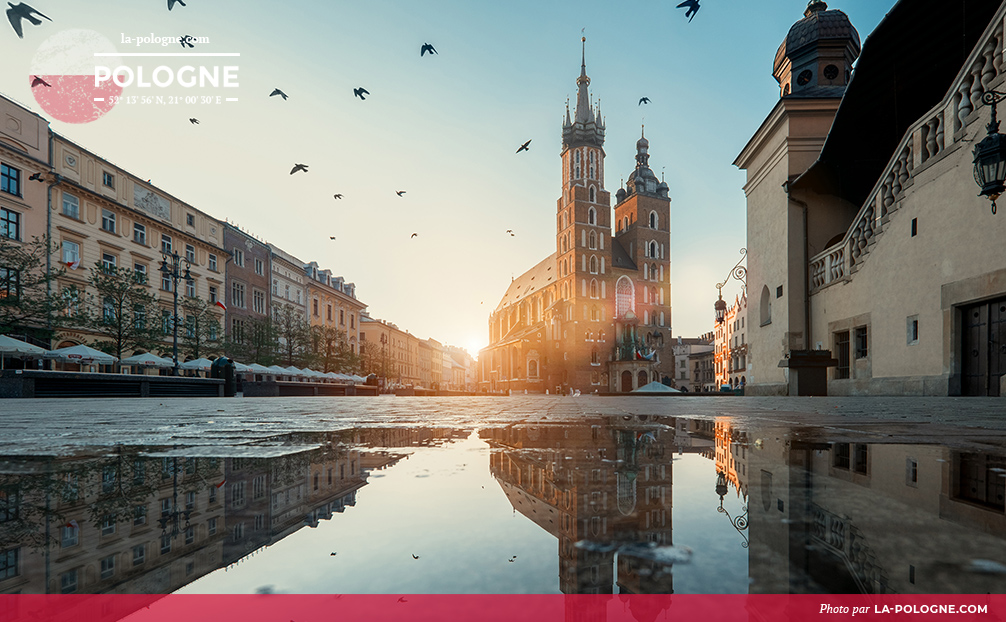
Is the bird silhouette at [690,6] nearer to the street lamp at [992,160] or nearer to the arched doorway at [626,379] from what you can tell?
the street lamp at [992,160]

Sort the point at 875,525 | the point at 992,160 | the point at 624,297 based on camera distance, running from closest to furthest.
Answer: the point at 875,525, the point at 992,160, the point at 624,297

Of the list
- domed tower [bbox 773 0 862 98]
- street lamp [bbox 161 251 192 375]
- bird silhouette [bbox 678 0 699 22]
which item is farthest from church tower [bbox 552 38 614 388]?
bird silhouette [bbox 678 0 699 22]

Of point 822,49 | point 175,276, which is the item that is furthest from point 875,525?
point 175,276

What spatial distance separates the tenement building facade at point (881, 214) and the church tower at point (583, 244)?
44234 mm

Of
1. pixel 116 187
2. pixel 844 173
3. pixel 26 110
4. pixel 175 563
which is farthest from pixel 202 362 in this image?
pixel 175 563

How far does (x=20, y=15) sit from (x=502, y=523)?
41.3 feet

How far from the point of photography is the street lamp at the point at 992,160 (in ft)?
22.3

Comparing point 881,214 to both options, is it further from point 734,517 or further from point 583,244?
point 583,244

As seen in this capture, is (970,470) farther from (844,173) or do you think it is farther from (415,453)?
(844,173)

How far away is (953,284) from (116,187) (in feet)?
113

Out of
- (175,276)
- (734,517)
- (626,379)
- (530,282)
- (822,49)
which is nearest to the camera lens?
(734,517)

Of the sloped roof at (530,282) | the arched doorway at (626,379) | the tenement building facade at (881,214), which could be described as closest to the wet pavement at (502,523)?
the tenement building facade at (881,214)

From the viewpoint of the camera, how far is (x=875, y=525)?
94 centimetres

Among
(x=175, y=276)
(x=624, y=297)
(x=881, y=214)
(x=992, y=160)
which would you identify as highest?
(x=624, y=297)
